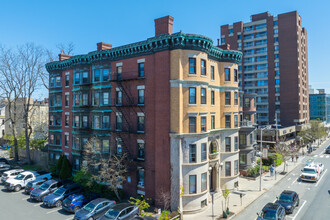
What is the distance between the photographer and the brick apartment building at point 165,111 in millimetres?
24391

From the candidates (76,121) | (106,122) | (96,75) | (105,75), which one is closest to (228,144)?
(106,122)

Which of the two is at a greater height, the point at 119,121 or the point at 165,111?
the point at 165,111

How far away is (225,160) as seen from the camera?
3053cm

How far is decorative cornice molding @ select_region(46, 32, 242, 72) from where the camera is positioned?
79.9 feet

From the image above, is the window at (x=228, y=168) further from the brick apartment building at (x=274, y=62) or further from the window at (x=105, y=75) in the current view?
the brick apartment building at (x=274, y=62)

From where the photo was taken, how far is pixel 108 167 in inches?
1137

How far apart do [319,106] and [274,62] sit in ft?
188

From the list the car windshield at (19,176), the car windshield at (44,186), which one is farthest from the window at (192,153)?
the car windshield at (19,176)

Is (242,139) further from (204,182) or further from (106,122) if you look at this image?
(106,122)

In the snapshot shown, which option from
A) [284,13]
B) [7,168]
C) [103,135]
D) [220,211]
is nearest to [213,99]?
[220,211]

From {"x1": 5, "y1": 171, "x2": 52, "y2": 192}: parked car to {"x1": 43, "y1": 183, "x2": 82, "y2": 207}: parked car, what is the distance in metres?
7.89

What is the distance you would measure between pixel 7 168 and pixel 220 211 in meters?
34.7

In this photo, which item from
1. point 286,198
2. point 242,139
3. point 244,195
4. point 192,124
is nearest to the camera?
point 286,198

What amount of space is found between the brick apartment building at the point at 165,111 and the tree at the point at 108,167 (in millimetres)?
1122
